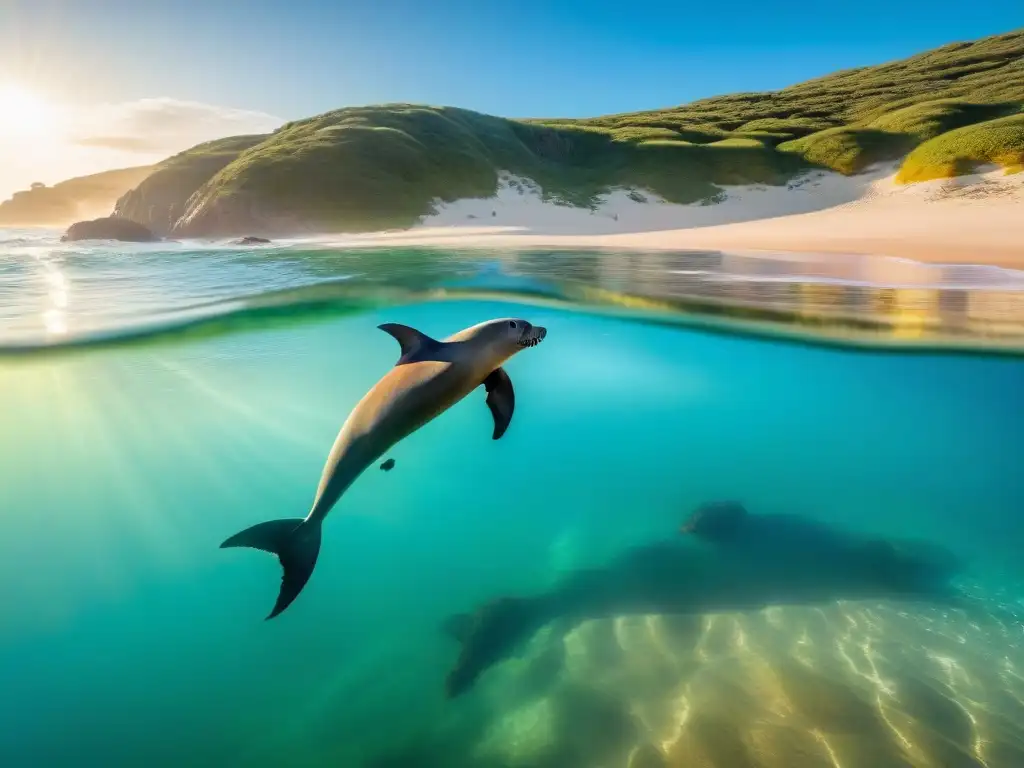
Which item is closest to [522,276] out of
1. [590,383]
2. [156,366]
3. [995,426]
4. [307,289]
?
[590,383]

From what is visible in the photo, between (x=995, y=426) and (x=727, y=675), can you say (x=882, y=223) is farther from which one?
(x=727, y=675)

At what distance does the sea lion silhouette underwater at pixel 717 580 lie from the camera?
4.39 metres

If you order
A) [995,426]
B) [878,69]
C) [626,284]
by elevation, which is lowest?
[995,426]

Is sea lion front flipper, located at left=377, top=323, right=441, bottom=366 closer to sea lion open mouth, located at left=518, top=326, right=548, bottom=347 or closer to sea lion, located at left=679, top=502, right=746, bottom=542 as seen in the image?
sea lion open mouth, located at left=518, top=326, right=548, bottom=347

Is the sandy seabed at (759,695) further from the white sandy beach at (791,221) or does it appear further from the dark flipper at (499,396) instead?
the white sandy beach at (791,221)

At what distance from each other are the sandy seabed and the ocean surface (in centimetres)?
2

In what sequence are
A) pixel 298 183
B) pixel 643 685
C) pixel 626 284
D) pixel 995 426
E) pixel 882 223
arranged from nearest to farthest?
A: pixel 643 685 < pixel 995 426 < pixel 626 284 < pixel 882 223 < pixel 298 183

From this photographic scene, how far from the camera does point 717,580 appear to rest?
494cm

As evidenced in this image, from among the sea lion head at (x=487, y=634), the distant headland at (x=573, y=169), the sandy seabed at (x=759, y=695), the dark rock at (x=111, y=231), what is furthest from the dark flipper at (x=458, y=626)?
the dark rock at (x=111, y=231)

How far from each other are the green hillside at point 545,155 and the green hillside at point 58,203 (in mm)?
86756

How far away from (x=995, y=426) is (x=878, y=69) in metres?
112

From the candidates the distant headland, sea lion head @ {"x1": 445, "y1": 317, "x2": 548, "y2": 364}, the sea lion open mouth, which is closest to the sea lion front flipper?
sea lion head @ {"x1": 445, "y1": 317, "x2": 548, "y2": 364}

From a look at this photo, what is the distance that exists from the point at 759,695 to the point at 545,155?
6366cm

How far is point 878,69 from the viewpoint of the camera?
95438mm
